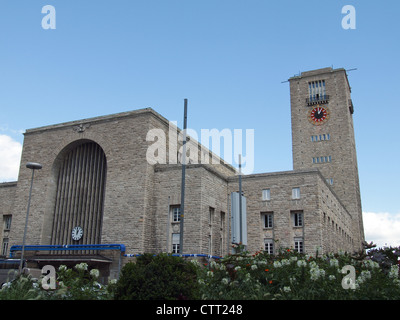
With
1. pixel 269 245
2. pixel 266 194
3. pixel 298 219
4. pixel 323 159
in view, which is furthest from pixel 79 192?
pixel 323 159

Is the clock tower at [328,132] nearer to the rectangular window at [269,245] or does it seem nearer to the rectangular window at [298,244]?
the rectangular window at [298,244]

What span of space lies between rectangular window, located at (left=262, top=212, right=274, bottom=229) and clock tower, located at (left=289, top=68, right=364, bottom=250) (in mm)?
23739

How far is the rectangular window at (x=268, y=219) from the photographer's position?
33.0 meters

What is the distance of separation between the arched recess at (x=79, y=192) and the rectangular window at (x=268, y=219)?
41.7 ft

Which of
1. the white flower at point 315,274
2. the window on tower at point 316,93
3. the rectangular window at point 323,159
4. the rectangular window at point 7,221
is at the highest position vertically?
the window on tower at point 316,93

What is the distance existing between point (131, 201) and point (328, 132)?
3582cm

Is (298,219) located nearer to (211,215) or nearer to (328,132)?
(211,215)

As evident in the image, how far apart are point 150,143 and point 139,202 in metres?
4.45

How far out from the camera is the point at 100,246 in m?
28.4

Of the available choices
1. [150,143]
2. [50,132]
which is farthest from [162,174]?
[50,132]

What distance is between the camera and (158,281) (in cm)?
870

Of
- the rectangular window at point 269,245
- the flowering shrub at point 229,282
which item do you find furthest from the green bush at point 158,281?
the rectangular window at point 269,245

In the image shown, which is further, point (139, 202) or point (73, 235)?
point (73, 235)
